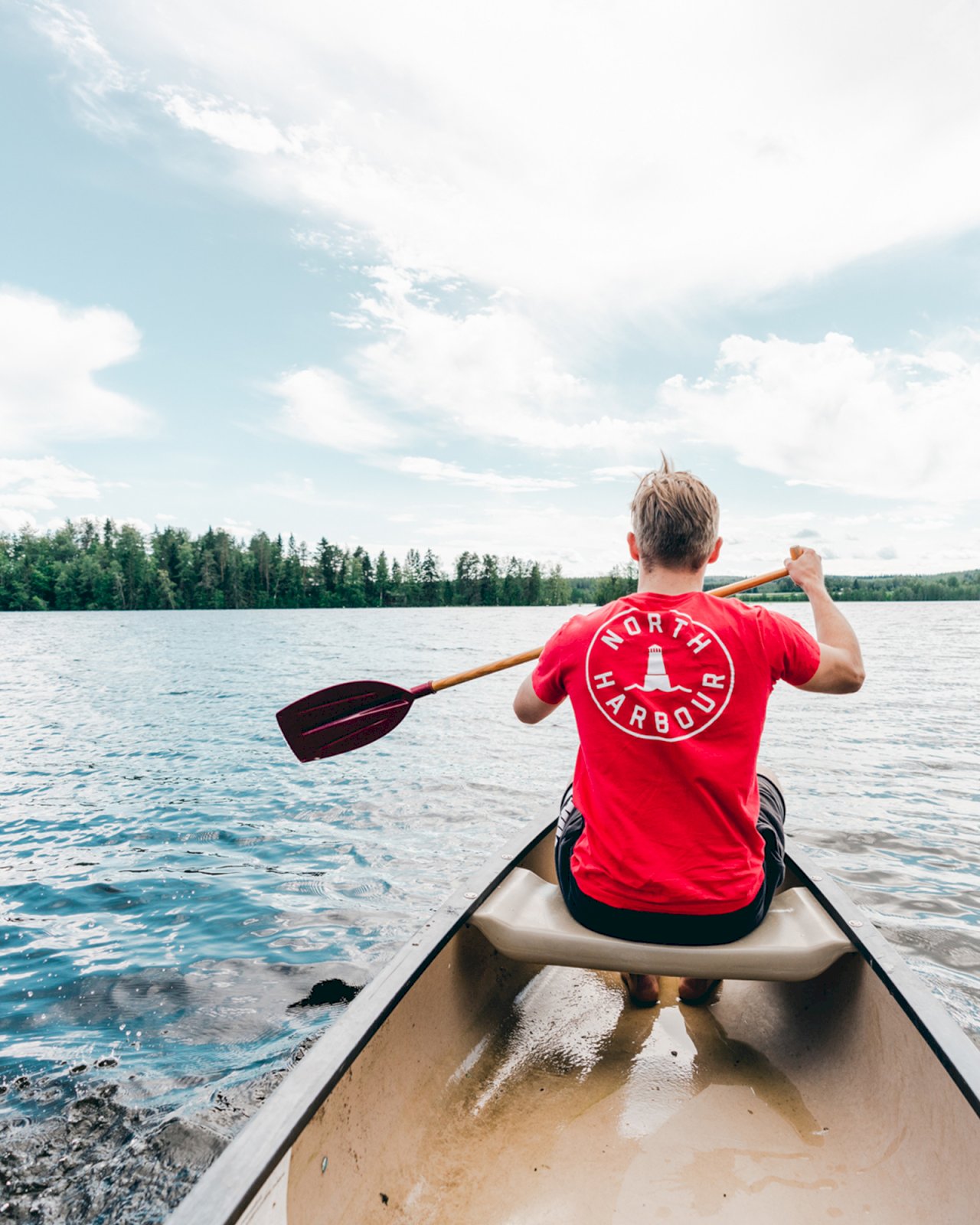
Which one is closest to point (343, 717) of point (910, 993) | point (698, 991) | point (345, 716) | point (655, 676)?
point (345, 716)

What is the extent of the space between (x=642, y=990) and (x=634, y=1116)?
23.2 inches

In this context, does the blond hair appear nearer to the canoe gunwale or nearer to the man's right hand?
the man's right hand

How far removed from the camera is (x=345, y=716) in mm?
4602

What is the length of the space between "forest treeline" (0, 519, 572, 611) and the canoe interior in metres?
93.4

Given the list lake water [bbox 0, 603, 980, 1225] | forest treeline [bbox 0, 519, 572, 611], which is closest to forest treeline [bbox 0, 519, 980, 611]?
forest treeline [bbox 0, 519, 572, 611]

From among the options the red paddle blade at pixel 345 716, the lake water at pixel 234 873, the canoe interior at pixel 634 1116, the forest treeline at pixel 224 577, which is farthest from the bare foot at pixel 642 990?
the forest treeline at pixel 224 577

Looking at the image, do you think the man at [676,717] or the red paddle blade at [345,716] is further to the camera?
the red paddle blade at [345,716]

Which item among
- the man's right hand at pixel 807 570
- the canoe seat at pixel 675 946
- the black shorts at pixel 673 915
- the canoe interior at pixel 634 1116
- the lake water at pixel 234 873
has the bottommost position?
the lake water at pixel 234 873

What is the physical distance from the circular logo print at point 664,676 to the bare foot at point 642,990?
1376mm

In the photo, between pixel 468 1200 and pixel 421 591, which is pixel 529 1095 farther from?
pixel 421 591

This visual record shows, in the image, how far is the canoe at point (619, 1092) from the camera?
1888mm

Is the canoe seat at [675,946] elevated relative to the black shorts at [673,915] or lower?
lower

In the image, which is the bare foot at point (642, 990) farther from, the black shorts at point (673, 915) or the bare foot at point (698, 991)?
the black shorts at point (673, 915)

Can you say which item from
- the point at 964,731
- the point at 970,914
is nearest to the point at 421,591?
the point at 964,731
